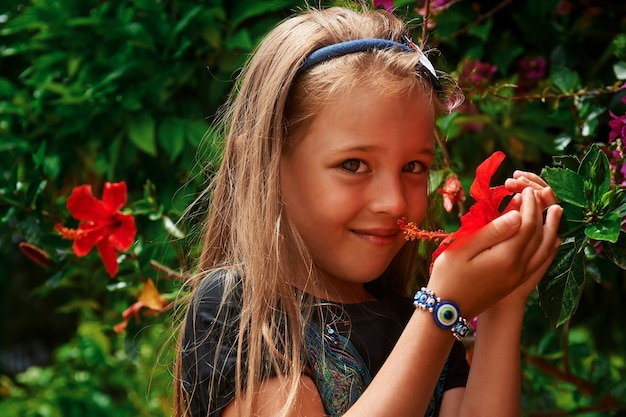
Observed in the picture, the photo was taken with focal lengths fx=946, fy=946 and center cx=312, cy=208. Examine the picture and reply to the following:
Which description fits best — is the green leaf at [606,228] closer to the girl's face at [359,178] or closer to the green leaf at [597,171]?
the green leaf at [597,171]

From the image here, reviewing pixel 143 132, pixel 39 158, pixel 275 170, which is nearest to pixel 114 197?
pixel 39 158

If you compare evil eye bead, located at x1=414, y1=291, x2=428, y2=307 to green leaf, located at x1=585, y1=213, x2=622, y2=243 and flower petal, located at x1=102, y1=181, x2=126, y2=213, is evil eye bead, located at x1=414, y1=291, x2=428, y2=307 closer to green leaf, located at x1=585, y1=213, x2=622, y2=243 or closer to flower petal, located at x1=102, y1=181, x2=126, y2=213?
green leaf, located at x1=585, y1=213, x2=622, y2=243

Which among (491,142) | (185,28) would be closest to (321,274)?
(491,142)

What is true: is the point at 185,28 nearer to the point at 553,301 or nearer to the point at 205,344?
the point at 205,344

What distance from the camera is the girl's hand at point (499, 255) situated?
4.20ft

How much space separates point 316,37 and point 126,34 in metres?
0.97

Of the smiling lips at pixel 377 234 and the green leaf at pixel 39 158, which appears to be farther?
the green leaf at pixel 39 158

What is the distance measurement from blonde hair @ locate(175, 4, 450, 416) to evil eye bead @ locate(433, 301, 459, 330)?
24 centimetres

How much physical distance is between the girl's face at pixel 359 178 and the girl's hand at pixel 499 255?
172mm

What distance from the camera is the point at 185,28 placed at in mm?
2443

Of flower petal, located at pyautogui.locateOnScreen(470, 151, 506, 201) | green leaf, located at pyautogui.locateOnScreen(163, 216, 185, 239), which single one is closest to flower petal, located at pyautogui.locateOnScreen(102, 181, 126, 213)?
green leaf, located at pyautogui.locateOnScreen(163, 216, 185, 239)

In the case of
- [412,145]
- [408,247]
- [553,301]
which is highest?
[412,145]

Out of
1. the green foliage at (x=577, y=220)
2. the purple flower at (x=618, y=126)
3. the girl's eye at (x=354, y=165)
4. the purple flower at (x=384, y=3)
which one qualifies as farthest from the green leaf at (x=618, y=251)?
the purple flower at (x=384, y=3)

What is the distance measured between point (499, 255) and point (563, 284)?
0.35 feet
